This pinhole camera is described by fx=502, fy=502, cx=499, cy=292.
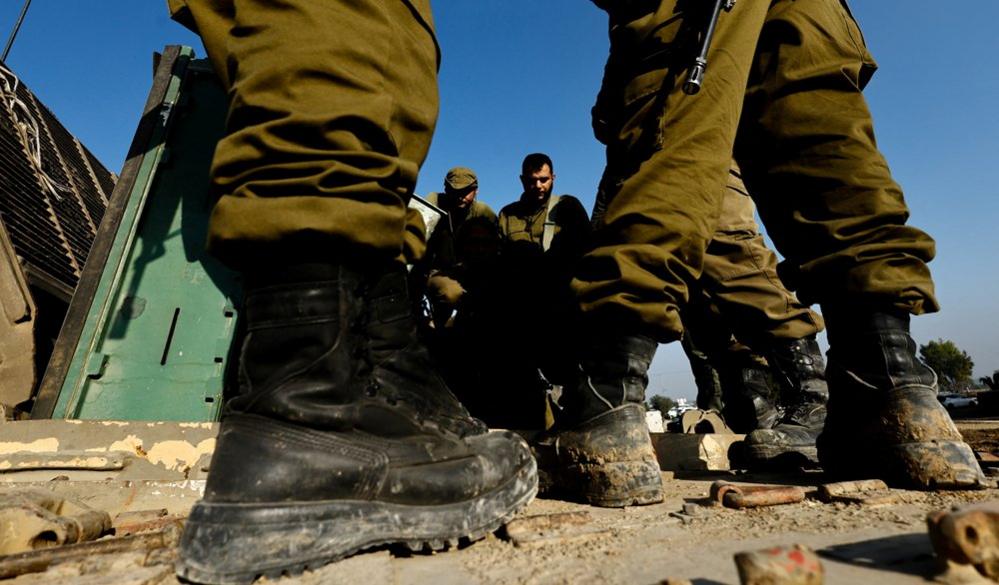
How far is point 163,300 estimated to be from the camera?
269 centimetres

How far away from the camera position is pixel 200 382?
8.58 feet

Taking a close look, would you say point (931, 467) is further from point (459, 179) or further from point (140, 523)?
point (459, 179)

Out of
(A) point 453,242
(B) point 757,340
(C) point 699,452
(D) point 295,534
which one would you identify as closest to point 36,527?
(D) point 295,534

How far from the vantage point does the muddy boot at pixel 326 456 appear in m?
0.74

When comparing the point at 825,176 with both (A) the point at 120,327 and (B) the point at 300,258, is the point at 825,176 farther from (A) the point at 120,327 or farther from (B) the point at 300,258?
(A) the point at 120,327

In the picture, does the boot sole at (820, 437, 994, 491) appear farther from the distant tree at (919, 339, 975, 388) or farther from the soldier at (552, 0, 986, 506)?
the distant tree at (919, 339, 975, 388)

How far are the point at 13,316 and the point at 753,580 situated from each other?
157 inches

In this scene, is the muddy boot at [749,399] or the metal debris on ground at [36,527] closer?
the metal debris on ground at [36,527]

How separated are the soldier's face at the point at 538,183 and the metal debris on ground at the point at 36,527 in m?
4.41

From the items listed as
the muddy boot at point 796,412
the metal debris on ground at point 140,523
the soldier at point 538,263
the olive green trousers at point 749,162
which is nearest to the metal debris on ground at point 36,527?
the metal debris on ground at point 140,523

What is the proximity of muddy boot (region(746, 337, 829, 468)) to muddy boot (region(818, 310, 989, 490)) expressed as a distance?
51cm

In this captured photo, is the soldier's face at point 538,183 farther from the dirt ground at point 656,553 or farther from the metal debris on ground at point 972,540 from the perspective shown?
the metal debris on ground at point 972,540

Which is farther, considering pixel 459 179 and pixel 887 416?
pixel 459 179

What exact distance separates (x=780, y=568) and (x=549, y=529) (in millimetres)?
487
